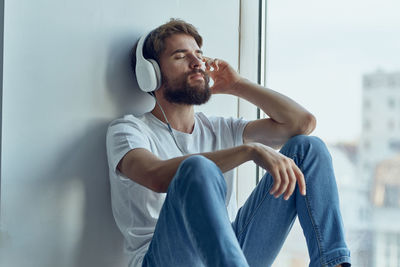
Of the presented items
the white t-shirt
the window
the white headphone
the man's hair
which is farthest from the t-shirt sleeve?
the window

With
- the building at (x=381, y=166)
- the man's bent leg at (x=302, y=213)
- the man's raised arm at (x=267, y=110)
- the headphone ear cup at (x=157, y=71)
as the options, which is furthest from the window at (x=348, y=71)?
the headphone ear cup at (x=157, y=71)

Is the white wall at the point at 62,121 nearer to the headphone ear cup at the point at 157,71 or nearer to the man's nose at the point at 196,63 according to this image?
the headphone ear cup at the point at 157,71

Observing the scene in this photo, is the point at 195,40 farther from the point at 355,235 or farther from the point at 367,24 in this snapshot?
the point at 355,235

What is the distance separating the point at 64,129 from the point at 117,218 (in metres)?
0.31

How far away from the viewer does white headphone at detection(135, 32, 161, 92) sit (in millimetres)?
1595

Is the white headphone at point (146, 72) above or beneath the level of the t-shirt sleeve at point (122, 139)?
above

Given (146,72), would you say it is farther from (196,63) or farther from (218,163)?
(218,163)

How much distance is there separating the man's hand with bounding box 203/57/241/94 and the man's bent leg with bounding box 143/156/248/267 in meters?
0.68

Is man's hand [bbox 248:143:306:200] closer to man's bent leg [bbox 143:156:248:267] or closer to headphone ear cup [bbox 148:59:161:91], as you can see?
A: man's bent leg [bbox 143:156:248:267]

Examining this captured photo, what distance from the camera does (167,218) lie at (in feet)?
3.95

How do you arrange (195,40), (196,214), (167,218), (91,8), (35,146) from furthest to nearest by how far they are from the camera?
(195,40)
(91,8)
(35,146)
(167,218)
(196,214)

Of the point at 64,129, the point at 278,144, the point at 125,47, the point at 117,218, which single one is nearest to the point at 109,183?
the point at 117,218

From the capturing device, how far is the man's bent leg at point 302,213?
1.31m

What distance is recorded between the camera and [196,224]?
1097mm
